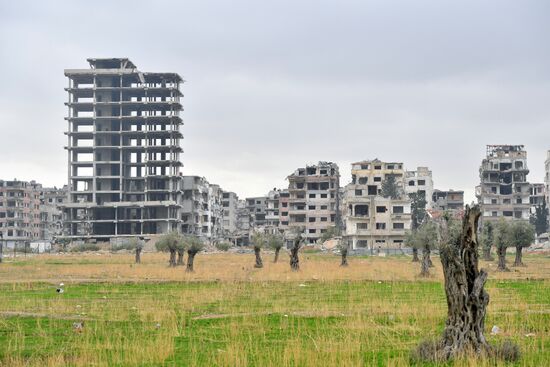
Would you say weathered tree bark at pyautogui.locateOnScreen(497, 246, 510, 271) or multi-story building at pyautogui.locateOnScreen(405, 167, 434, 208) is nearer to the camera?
weathered tree bark at pyautogui.locateOnScreen(497, 246, 510, 271)

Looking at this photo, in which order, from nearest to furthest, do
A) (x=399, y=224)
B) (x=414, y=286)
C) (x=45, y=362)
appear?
(x=45, y=362)
(x=414, y=286)
(x=399, y=224)

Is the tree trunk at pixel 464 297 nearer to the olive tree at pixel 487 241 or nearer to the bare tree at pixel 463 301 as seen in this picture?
the bare tree at pixel 463 301

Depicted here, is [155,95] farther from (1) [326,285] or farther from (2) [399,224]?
(1) [326,285]

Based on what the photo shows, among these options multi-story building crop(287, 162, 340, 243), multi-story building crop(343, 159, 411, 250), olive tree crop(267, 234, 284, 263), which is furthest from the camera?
multi-story building crop(287, 162, 340, 243)

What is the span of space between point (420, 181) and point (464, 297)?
168906mm

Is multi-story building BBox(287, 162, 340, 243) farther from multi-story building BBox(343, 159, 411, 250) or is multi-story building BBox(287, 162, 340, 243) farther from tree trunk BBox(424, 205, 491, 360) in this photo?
tree trunk BBox(424, 205, 491, 360)

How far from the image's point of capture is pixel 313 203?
17112 centimetres

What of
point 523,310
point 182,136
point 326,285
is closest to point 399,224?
point 182,136

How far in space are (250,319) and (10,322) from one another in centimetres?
824

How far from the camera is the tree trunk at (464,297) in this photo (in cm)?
1686

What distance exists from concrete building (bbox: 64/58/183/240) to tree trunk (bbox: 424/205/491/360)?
156217 mm

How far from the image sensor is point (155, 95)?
177 meters

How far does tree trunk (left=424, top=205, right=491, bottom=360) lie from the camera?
55.3ft

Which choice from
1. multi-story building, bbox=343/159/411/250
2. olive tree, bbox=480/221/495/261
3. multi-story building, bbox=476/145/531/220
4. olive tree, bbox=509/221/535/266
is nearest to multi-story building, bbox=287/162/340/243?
multi-story building, bbox=343/159/411/250
